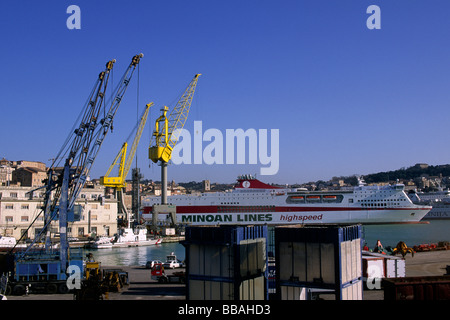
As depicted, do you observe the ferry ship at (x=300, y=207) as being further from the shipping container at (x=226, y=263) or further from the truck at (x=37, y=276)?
the shipping container at (x=226, y=263)

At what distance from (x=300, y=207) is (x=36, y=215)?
3573cm

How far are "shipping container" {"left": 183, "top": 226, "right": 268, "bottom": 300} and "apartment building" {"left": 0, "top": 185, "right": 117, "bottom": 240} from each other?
31768mm

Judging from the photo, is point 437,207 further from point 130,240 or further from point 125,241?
point 125,241

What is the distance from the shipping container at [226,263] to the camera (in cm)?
1166

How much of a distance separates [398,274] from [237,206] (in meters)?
48.4

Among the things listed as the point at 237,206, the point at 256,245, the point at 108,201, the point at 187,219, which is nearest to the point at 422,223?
the point at 237,206

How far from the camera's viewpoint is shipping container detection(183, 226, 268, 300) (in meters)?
11.7

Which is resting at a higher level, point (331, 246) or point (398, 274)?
point (331, 246)

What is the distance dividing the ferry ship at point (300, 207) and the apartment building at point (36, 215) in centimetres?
1520

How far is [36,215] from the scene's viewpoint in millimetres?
43969

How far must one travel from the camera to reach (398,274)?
17.8 meters

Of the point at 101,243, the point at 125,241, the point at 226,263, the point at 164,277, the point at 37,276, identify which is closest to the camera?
the point at 226,263

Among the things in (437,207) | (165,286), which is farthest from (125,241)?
(437,207)
